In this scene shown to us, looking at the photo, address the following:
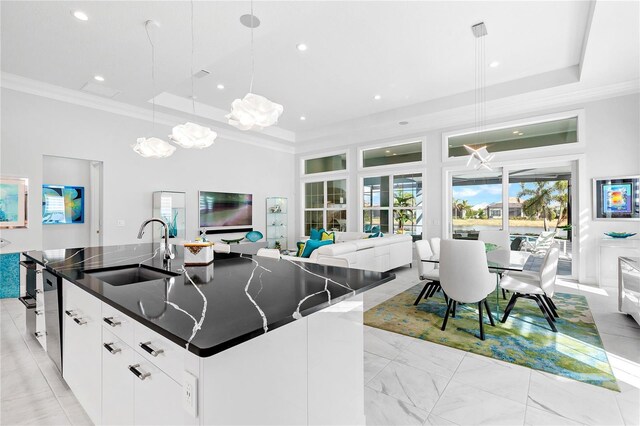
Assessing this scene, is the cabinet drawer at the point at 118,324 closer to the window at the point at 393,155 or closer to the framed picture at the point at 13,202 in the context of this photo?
the framed picture at the point at 13,202

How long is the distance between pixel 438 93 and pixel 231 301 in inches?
228

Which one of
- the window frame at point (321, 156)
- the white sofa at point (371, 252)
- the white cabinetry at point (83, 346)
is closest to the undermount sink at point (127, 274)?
the white cabinetry at point (83, 346)

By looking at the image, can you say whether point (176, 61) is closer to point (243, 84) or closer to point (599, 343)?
point (243, 84)

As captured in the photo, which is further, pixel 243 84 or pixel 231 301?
pixel 243 84

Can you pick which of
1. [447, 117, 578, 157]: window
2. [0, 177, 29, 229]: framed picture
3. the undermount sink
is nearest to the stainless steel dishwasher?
the undermount sink

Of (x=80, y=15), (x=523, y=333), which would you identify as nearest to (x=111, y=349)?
(x=523, y=333)

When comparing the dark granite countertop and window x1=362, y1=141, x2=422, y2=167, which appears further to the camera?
window x1=362, y1=141, x2=422, y2=167

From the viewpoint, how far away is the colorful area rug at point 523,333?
238cm

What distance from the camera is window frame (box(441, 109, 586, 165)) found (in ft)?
16.8

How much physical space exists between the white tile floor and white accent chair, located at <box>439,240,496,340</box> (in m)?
0.59

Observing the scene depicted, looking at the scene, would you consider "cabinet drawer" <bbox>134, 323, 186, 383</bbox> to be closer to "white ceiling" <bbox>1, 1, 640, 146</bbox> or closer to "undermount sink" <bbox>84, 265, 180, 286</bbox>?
"undermount sink" <bbox>84, 265, 180, 286</bbox>

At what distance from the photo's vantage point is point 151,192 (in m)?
5.91

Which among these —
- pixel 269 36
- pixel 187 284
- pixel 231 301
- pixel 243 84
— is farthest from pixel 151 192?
pixel 231 301

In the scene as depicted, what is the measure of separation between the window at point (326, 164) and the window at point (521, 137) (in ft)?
9.10
